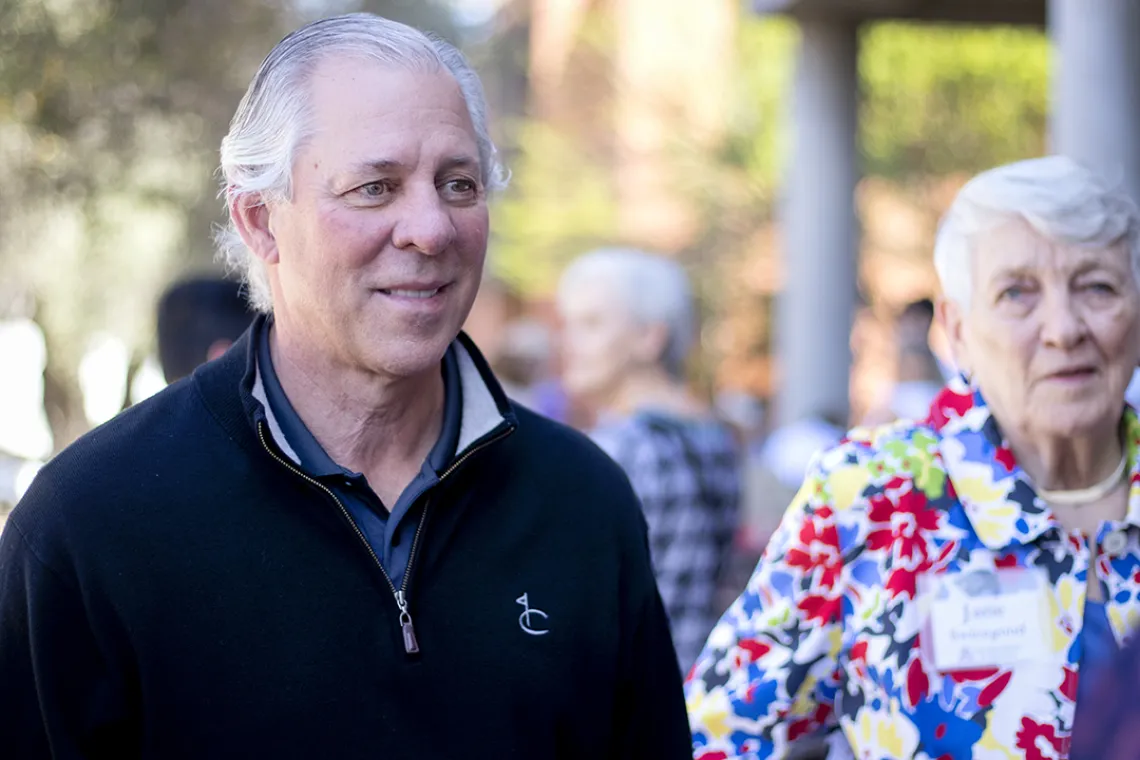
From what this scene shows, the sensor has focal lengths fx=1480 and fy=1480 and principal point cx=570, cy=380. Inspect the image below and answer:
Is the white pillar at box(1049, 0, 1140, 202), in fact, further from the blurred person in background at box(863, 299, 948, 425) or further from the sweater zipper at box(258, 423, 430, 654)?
the sweater zipper at box(258, 423, 430, 654)

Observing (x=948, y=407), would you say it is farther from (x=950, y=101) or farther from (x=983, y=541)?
(x=950, y=101)

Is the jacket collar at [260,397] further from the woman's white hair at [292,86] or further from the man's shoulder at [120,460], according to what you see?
the woman's white hair at [292,86]

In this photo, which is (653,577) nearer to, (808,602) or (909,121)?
(808,602)

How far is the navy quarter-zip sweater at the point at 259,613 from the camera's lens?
6.57ft

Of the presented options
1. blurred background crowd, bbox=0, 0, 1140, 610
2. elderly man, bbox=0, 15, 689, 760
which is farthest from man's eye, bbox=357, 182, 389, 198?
blurred background crowd, bbox=0, 0, 1140, 610

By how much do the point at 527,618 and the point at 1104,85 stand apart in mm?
5086

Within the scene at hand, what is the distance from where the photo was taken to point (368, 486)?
2174 millimetres

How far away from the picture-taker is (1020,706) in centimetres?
265

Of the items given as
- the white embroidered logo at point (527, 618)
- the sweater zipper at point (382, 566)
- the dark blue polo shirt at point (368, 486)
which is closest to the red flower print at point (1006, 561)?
the white embroidered logo at point (527, 618)

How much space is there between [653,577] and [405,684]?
518 millimetres

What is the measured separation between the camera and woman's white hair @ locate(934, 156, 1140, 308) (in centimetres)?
279

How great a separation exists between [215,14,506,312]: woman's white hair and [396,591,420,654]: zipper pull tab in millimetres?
620

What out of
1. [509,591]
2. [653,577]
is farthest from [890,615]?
[509,591]

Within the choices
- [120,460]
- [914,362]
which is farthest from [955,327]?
[914,362]
